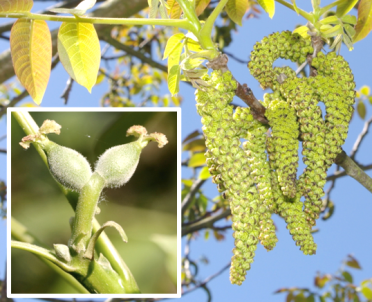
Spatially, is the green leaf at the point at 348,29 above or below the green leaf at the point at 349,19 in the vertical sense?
below

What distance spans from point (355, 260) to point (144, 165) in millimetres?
1722

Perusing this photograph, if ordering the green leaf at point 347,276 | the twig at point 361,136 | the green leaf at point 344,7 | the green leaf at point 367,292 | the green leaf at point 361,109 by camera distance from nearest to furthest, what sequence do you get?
the green leaf at point 344,7 < the twig at point 361,136 < the green leaf at point 367,292 < the green leaf at point 361,109 < the green leaf at point 347,276

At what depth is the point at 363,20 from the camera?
2.86ft

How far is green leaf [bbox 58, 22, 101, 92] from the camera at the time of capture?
0.81m

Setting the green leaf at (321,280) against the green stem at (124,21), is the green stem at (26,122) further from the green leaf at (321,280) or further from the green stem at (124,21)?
the green leaf at (321,280)

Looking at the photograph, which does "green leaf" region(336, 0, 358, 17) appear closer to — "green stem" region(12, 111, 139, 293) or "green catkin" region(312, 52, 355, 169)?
"green catkin" region(312, 52, 355, 169)

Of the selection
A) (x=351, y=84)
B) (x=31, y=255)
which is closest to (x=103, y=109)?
(x=31, y=255)

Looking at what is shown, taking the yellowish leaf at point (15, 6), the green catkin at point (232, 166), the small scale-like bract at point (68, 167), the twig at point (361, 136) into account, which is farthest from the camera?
the twig at point (361, 136)

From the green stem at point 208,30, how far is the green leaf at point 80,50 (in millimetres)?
248

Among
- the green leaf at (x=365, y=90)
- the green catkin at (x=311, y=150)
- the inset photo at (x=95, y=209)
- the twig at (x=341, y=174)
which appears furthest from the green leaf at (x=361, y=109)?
the green catkin at (x=311, y=150)

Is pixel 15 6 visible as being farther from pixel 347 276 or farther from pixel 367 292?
pixel 347 276

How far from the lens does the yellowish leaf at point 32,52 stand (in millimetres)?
845

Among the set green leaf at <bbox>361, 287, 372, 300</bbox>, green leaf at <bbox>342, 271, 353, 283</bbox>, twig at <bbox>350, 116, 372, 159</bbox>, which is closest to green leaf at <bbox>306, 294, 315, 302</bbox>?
green leaf at <bbox>361, 287, 372, 300</bbox>

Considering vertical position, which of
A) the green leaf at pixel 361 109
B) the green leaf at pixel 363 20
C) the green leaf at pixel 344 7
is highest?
the green leaf at pixel 361 109
